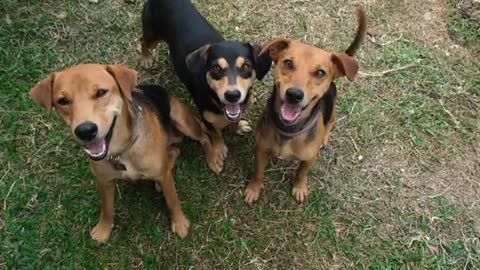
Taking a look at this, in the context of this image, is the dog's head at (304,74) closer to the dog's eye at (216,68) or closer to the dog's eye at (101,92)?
the dog's eye at (216,68)

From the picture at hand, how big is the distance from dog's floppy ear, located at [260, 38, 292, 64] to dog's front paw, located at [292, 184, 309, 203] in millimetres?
1351

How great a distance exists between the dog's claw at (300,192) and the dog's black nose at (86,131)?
2.30 metres

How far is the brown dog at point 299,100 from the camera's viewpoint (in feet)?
13.0

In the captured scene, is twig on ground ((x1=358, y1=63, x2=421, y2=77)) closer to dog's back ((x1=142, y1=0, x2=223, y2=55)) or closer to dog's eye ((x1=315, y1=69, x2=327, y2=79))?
dog's back ((x1=142, y1=0, x2=223, y2=55))

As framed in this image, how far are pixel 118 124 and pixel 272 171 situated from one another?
1.98 meters

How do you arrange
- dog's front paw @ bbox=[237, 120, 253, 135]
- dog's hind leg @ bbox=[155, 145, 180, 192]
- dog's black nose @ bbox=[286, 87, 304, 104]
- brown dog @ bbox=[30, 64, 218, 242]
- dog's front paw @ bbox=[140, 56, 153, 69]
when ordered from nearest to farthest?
brown dog @ bbox=[30, 64, 218, 242] < dog's black nose @ bbox=[286, 87, 304, 104] < dog's hind leg @ bbox=[155, 145, 180, 192] < dog's front paw @ bbox=[237, 120, 253, 135] < dog's front paw @ bbox=[140, 56, 153, 69]

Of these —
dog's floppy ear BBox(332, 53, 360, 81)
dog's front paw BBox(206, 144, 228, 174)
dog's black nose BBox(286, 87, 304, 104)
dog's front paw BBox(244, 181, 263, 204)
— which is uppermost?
dog's floppy ear BBox(332, 53, 360, 81)

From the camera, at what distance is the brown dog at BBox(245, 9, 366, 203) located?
3.95 meters

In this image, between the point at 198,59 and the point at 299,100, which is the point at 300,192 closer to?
the point at 299,100

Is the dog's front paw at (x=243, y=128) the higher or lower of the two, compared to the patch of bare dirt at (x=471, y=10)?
lower

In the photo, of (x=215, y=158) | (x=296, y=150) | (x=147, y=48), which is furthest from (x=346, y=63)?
(x=147, y=48)

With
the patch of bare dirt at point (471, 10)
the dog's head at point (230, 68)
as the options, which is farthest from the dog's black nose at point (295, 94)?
the patch of bare dirt at point (471, 10)

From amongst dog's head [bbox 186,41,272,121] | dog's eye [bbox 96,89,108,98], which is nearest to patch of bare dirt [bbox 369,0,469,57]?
dog's head [bbox 186,41,272,121]

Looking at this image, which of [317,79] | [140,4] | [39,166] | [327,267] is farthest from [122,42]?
[327,267]
